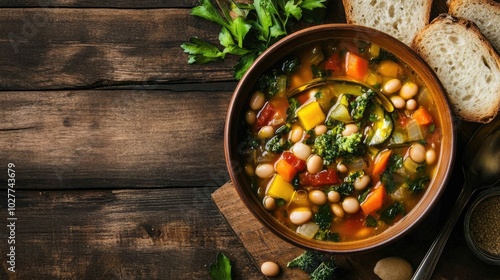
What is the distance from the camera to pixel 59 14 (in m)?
3.16

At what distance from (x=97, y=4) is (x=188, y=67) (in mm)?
531

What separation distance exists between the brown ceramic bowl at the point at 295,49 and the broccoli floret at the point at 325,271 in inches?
7.6

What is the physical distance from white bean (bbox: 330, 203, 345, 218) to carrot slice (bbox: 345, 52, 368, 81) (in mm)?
554

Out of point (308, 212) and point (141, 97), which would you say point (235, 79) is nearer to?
point (141, 97)

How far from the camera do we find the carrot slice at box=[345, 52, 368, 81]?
281 cm

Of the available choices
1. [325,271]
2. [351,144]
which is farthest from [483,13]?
[325,271]

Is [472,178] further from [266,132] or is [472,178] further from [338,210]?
[266,132]

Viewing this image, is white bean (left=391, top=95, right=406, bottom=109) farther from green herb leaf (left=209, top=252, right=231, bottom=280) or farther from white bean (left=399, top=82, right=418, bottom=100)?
green herb leaf (left=209, top=252, right=231, bottom=280)

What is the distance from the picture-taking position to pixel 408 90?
2.79 metres

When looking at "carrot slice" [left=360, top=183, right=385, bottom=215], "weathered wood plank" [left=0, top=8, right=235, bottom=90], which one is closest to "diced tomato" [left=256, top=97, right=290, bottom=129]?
"weathered wood plank" [left=0, top=8, right=235, bottom=90]

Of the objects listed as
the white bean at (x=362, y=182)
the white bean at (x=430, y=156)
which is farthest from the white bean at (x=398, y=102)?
the white bean at (x=362, y=182)

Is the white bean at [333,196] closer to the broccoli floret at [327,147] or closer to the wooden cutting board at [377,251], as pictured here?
the broccoli floret at [327,147]

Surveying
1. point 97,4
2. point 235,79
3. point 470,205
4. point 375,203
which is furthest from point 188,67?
point 470,205

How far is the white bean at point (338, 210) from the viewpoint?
9.21ft
